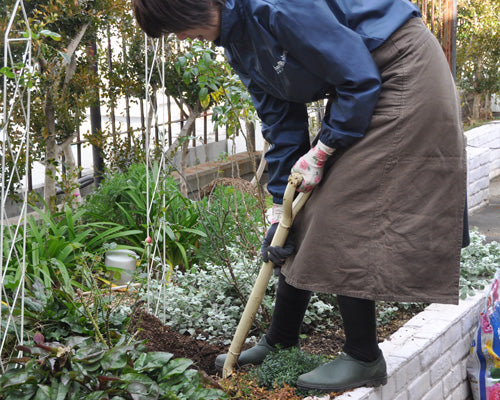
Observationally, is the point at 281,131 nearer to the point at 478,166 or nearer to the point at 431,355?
the point at 431,355

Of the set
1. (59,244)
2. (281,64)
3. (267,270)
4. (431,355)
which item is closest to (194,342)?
(267,270)

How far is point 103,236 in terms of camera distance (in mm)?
4520

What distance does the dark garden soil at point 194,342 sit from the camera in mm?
3182

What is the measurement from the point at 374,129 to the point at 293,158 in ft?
1.47

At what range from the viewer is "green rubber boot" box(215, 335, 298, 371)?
304 cm

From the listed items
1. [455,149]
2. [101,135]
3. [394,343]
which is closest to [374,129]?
[455,149]

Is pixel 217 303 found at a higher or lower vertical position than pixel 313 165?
lower

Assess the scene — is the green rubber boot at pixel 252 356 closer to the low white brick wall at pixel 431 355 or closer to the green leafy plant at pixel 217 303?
the green leafy plant at pixel 217 303

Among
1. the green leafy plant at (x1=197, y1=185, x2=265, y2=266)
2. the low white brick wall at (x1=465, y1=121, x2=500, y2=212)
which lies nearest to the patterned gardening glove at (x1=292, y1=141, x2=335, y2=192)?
the green leafy plant at (x1=197, y1=185, x2=265, y2=266)

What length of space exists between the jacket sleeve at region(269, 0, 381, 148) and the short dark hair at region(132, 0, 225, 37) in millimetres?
226

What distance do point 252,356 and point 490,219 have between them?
14.8 ft

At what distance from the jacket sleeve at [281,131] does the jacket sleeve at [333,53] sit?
38 cm

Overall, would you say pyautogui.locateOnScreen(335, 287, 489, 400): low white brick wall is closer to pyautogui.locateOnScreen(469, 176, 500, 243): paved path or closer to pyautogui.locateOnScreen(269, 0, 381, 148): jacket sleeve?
pyautogui.locateOnScreen(269, 0, 381, 148): jacket sleeve

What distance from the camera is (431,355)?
344cm
